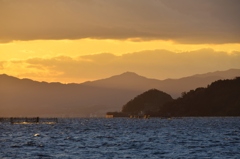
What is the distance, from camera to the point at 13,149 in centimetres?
11969

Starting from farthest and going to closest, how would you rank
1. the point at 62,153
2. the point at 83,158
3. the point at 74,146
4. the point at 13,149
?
1. the point at 74,146
2. the point at 13,149
3. the point at 62,153
4. the point at 83,158

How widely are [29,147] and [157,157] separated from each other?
31683mm

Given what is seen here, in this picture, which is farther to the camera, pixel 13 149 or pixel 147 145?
pixel 147 145

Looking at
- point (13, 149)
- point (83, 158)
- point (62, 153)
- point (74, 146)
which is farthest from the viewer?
point (74, 146)

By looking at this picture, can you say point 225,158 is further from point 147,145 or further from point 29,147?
point 29,147

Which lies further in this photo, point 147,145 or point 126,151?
point 147,145

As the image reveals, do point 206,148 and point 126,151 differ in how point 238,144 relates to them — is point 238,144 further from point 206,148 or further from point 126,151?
point 126,151

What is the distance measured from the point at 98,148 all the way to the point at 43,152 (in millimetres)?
13856

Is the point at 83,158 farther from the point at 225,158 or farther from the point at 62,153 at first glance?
the point at 225,158

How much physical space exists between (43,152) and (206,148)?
31.3 meters

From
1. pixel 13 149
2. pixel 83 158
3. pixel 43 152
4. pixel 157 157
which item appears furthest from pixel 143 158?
pixel 13 149

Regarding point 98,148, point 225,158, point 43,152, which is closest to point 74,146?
point 98,148

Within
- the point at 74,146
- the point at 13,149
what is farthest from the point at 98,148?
the point at 13,149

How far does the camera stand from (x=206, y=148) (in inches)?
4791
